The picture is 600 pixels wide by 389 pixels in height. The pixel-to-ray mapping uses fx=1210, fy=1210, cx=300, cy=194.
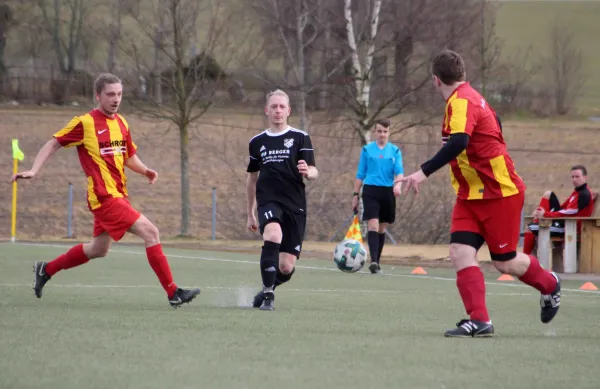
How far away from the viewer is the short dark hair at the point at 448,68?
7984 millimetres

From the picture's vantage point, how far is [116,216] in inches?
381

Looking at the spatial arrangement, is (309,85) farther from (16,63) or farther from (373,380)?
(16,63)

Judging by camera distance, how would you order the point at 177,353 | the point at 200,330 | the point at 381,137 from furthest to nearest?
the point at 381,137, the point at 200,330, the point at 177,353

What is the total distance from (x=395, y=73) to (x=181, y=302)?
1660 cm

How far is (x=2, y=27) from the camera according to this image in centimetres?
5212

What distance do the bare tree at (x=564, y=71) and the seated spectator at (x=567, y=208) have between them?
40.0 m

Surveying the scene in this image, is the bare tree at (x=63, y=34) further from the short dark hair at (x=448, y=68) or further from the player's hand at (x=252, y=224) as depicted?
the short dark hair at (x=448, y=68)

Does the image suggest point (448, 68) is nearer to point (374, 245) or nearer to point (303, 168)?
point (303, 168)

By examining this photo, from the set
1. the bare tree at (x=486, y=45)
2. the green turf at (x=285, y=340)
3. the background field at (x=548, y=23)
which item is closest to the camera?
the green turf at (x=285, y=340)

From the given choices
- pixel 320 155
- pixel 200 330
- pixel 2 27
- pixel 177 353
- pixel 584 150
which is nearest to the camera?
pixel 177 353

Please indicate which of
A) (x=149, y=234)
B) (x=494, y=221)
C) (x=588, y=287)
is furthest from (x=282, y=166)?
(x=588, y=287)

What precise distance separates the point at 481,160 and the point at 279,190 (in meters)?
2.35

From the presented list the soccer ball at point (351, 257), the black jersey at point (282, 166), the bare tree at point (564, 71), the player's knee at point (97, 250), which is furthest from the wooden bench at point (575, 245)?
the bare tree at point (564, 71)

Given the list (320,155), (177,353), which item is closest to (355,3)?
(320,155)
